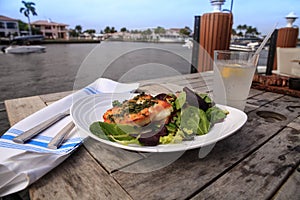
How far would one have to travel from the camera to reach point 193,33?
6.52 ft

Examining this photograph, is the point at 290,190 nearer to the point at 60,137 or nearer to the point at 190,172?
the point at 190,172

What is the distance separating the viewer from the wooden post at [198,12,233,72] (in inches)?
68.4

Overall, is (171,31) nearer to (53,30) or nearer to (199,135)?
(199,135)

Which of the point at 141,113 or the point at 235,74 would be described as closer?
the point at 141,113

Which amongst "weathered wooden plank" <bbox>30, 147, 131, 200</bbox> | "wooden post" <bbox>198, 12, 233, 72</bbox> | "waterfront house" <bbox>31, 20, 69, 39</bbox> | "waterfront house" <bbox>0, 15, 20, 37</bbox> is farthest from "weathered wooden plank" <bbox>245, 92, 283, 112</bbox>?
"waterfront house" <bbox>0, 15, 20, 37</bbox>

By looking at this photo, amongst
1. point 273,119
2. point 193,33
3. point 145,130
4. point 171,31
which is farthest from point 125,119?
point 193,33

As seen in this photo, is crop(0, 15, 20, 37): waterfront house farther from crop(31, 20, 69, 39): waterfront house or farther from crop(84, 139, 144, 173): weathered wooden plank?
crop(84, 139, 144, 173): weathered wooden plank

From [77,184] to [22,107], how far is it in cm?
42

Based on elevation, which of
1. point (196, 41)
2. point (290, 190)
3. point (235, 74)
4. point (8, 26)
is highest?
point (8, 26)

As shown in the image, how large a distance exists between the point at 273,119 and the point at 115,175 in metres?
0.46

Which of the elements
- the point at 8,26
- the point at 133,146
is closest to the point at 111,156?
the point at 133,146

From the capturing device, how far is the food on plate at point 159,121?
12.5 inches

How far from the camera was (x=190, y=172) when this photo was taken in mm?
282

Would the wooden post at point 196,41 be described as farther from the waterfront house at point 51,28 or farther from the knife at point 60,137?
the waterfront house at point 51,28
